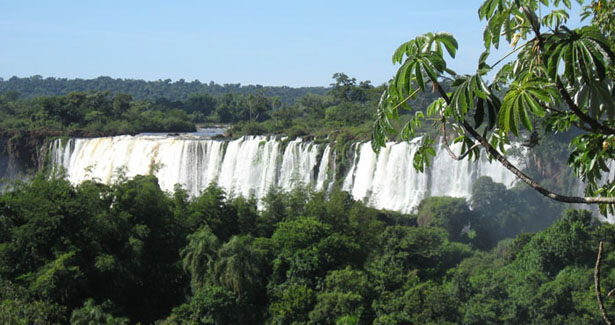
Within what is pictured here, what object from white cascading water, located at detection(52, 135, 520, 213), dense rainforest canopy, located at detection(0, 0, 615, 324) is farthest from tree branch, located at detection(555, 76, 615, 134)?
white cascading water, located at detection(52, 135, 520, 213)

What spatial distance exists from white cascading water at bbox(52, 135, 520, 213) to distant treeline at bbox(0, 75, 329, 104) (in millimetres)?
74659

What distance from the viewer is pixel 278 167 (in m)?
27.3

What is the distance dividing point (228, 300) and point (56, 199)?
4.43 meters

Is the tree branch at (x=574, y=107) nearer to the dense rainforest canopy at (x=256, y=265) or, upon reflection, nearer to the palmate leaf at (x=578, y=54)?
the palmate leaf at (x=578, y=54)

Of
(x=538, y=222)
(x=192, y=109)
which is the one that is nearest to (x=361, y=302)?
(x=538, y=222)

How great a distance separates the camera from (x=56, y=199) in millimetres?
13141

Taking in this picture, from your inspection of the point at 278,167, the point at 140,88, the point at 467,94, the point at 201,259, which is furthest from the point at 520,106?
the point at 140,88

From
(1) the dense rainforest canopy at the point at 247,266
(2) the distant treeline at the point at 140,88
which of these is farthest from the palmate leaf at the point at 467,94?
(2) the distant treeline at the point at 140,88

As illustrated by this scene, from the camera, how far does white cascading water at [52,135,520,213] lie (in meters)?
24.6

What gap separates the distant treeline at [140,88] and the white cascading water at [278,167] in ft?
245

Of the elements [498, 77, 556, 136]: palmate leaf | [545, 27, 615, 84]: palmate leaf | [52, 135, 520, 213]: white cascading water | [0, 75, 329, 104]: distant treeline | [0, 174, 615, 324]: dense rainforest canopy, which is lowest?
[0, 174, 615, 324]: dense rainforest canopy

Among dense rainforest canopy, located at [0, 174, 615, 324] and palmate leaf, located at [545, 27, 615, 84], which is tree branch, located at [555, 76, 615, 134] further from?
dense rainforest canopy, located at [0, 174, 615, 324]

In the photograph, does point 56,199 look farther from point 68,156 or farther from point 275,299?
point 68,156

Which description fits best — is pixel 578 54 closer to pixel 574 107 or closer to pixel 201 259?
pixel 574 107
